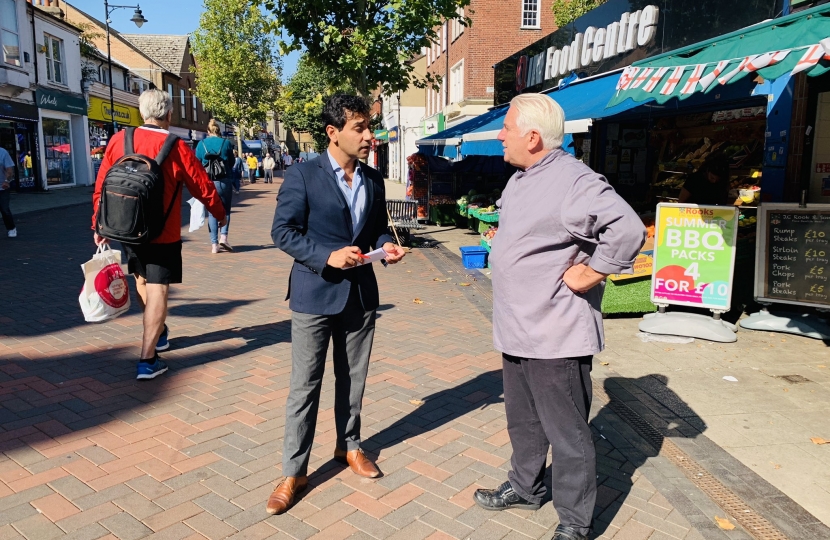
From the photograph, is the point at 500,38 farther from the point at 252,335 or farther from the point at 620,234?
the point at 620,234

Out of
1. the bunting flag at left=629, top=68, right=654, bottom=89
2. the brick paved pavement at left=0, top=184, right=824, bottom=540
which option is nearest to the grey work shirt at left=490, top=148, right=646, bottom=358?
the brick paved pavement at left=0, top=184, right=824, bottom=540

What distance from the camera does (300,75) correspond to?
57.6 m

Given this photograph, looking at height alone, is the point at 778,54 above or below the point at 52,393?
above

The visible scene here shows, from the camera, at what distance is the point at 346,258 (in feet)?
9.05

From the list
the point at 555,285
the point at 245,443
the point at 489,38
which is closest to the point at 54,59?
the point at 489,38

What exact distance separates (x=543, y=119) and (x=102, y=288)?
3.41m

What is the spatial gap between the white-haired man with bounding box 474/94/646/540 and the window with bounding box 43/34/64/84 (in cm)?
2749

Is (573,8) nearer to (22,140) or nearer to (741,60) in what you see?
(741,60)

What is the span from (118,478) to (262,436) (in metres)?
0.82

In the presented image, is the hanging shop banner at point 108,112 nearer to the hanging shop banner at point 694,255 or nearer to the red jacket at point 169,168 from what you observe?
the red jacket at point 169,168

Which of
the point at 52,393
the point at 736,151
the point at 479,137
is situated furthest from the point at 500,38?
the point at 52,393

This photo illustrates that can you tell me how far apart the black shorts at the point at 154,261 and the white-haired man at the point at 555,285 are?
2.68 m

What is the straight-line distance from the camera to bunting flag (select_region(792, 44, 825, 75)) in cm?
413

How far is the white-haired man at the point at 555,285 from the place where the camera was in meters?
2.48
